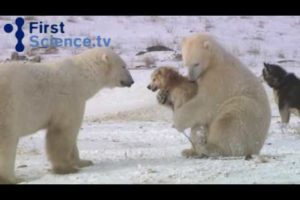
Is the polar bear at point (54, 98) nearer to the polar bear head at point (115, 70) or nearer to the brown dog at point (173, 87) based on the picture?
the polar bear head at point (115, 70)

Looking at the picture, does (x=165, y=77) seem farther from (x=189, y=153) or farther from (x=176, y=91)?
(x=189, y=153)

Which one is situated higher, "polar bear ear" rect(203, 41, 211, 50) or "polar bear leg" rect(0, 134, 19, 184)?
"polar bear ear" rect(203, 41, 211, 50)

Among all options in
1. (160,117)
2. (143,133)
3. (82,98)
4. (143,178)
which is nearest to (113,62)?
(82,98)

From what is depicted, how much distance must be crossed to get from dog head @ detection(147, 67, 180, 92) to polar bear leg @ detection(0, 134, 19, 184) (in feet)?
5.33

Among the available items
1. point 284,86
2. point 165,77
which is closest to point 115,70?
point 165,77

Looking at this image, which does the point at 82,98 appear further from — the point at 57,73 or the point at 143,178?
the point at 143,178

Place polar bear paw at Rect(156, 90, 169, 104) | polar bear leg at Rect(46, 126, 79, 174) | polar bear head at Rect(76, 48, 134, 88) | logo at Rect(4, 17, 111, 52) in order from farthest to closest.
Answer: logo at Rect(4, 17, 111, 52)
polar bear paw at Rect(156, 90, 169, 104)
polar bear head at Rect(76, 48, 134, 88)
polar bear leg at Rect(46, 126, 79, 174)

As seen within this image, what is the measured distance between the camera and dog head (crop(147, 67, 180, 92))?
18.8 ft

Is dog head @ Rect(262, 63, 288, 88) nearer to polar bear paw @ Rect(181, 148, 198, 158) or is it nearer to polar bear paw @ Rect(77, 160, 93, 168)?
polar bear paw @ Rect(181, 148, 198, 158)

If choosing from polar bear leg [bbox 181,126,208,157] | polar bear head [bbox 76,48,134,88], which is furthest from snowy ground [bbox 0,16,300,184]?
polar bear head [bbox 76,48,134,88]

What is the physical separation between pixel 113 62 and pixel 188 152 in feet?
3.53

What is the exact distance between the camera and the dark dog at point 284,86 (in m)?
8.70

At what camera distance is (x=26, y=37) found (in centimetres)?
607

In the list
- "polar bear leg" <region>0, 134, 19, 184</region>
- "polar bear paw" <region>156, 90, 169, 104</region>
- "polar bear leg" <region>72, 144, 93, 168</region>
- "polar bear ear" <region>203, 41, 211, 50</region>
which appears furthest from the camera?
"polar bear paw" <region>156, 90, 169, 104</region>
